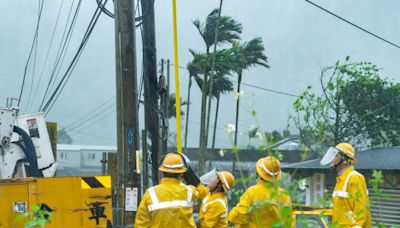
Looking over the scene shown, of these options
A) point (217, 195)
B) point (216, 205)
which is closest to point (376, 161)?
point (217, 195)

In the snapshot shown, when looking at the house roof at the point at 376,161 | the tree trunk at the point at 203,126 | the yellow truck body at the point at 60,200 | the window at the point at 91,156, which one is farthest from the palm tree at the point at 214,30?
the window at the point at 91,156

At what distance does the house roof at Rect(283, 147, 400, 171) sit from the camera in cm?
1636

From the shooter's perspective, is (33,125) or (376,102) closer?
(33,125)

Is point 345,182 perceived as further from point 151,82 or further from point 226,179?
point 151,82

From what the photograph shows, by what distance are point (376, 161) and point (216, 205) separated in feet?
35.4

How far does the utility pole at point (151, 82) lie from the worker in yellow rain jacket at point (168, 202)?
5.67m

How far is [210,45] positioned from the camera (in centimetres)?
2406

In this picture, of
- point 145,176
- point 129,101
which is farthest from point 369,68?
point 129,101

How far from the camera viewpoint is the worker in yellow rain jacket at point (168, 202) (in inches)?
249

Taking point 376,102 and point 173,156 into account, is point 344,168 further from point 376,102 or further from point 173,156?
point 376,102

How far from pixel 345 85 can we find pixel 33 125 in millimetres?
20549

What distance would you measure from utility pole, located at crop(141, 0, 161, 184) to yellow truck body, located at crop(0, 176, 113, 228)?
333 cm

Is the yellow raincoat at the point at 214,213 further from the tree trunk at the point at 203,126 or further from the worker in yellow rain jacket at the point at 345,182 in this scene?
the tree trunk at the point at 203,126

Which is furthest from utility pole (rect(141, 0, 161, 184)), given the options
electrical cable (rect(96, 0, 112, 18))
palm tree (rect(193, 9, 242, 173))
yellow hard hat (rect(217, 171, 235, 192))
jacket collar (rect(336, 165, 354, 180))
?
palm tree (rect(193, 9, 242, 173))
